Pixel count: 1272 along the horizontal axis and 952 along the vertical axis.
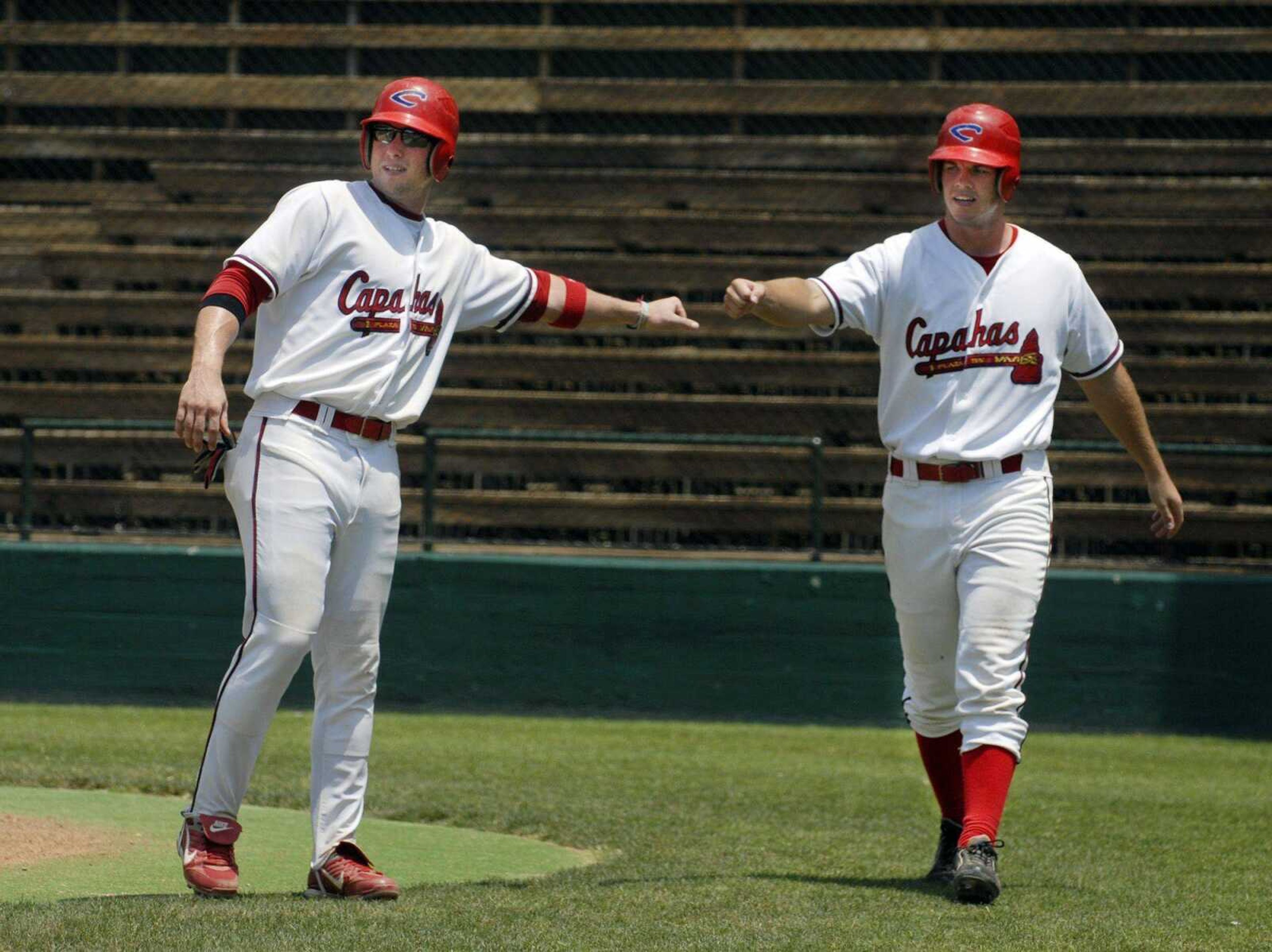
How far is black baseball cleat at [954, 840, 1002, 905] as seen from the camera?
387 centimetres

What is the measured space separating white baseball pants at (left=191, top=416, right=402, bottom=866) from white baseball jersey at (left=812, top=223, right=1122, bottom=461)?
1.28 metres

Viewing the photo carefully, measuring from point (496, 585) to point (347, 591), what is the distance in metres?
4.58

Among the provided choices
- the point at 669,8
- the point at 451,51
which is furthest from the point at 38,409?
the point at 669,8

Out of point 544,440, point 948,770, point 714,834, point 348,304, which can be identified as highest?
point 348,304

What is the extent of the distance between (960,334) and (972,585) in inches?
24.8

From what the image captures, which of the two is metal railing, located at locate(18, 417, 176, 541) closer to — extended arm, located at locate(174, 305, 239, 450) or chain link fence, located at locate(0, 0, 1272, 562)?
chain link fence, located at locate(0, 0, 1272, 562)

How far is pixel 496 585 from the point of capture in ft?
27.7

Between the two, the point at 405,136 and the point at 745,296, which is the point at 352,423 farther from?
the point at 745,296

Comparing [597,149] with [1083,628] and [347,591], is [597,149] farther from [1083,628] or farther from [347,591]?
[347,591]

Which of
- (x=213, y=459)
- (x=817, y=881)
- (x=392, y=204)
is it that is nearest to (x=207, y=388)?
(x=213, y=459)

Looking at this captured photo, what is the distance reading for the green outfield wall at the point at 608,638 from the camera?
830 cm

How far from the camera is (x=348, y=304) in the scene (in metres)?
3.86

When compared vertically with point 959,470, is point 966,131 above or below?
above

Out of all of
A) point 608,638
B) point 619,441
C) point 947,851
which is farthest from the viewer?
point 619,441
